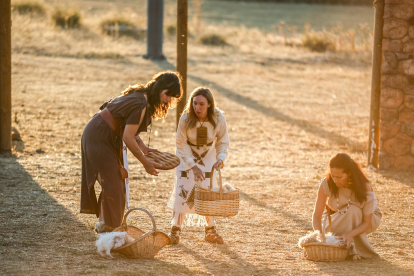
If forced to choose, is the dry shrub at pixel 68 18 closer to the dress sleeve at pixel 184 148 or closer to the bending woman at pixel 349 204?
the dress sleeve at pixel 184 148

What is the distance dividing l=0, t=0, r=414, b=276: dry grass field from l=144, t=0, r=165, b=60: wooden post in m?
0.52

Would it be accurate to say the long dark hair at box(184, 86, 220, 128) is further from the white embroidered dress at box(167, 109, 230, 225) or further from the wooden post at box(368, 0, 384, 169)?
the wooden post at box(368, 0, 384, 169)

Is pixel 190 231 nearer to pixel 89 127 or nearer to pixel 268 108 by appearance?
pixel 89 127

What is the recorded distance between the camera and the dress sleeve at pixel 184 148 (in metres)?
5.20

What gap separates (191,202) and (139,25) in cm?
2217

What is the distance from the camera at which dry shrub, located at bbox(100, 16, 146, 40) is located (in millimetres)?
24266

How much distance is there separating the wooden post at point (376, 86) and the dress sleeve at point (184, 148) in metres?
4.28

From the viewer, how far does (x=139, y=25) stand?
26438 millimetres

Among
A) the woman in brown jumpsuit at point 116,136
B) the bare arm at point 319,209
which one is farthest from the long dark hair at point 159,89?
the bare arm at point 319,209

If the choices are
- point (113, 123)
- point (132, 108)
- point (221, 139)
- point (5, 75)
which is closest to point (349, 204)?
point (221, 139)

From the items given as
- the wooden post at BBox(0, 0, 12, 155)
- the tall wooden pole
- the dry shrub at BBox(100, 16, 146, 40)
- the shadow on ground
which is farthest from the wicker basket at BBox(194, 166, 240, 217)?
the dry shrub at BBox(100, 16, 146, 40)

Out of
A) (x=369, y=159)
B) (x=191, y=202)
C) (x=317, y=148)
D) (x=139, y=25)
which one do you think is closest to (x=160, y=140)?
(x=317, y=148)

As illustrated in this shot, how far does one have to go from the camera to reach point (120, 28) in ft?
80.9

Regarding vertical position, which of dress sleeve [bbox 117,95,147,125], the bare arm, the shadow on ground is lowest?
the shadow on ground
